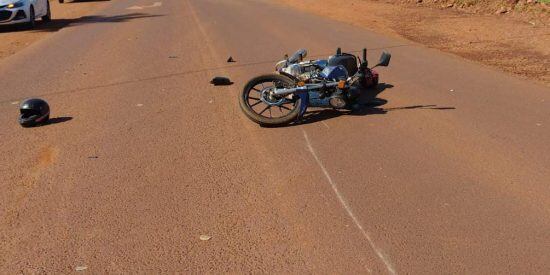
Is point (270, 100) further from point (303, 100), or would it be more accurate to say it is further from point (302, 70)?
point (302, 70)

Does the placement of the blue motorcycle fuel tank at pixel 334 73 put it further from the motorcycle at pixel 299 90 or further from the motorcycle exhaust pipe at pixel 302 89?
the motorcycle exhaust pipe at pixel 302 89

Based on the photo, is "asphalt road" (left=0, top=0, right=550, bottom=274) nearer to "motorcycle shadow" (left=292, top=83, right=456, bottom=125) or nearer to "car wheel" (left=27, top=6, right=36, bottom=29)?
"motorcycle shadow" (left=292, top=83, right=456, bottom=125)

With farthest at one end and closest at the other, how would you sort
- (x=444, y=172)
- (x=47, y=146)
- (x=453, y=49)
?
1. (x=453, y=49)
2. (x=47, y=146)
3. (x=444, y=172)

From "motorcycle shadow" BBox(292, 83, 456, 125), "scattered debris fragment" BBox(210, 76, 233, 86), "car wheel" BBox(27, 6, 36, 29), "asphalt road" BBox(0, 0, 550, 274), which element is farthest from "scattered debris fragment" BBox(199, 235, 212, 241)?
"car wheel" BBox(27, 6, 36, 29)

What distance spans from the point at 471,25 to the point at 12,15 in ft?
46.5

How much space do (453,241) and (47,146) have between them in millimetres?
4624

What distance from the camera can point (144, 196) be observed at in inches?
217

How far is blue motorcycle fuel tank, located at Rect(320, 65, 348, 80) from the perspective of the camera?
788 centimetres

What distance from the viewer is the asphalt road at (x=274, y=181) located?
443 cm

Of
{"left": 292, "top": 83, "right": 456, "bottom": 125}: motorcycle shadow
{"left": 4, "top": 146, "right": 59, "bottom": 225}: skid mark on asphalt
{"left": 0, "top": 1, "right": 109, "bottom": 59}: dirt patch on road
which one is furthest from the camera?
{"left": 0, "top": 1, "right": 109, "bottom": 59}: dirt patch on road

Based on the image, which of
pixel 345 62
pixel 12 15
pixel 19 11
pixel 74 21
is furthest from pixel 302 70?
pixel 74 21

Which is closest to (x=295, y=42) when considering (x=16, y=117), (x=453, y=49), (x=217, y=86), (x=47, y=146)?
(x=453, y=49)

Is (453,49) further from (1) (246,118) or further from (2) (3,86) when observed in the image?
(2) (3,86)

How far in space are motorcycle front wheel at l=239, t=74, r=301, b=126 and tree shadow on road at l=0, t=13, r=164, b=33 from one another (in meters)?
14.8
